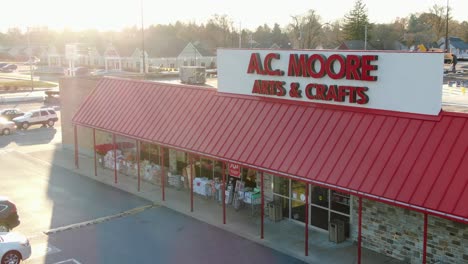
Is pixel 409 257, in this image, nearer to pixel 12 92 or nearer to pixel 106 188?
pixel 106 188

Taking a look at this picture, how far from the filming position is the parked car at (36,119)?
44656 mm

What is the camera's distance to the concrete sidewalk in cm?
1794

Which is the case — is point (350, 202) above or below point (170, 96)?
below

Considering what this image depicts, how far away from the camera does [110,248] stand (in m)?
19.1

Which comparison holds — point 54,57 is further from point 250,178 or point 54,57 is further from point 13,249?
point 13,249

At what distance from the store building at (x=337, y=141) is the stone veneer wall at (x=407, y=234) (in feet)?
0.11

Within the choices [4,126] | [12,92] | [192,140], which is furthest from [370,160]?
[12,92]

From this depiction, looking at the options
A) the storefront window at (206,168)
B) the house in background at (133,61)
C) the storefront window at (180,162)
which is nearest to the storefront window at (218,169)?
the storefront window at (206,168)

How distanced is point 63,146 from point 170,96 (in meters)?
14.2

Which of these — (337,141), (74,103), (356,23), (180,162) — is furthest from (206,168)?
(356,23)

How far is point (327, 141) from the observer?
1809cm

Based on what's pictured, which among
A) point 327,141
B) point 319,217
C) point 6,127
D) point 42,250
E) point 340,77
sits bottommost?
point 42,250

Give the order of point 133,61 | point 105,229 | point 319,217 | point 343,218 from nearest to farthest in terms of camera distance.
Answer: point 343,218 → point 319,217 → point 105,229 → point 133,61

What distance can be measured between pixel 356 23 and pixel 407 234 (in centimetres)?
9386
